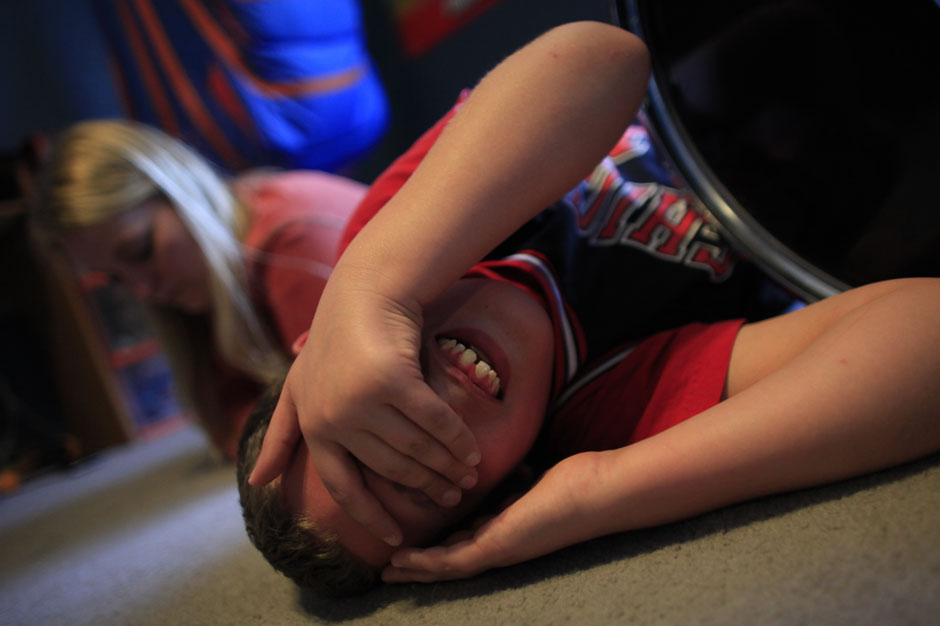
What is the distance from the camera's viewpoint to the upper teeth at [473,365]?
0.56 meters

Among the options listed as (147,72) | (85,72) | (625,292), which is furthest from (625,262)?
(85,72)

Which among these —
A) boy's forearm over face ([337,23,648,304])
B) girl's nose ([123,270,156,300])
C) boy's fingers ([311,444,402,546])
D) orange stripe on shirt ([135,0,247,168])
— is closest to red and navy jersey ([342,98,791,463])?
boy's forearm over face ([337,23,648,304])

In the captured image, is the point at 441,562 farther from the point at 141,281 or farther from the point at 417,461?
the point at 141,281

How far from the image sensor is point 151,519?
1208mm

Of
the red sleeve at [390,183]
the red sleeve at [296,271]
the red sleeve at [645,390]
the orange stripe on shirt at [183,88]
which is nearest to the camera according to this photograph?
the red sleeve at [645,390]

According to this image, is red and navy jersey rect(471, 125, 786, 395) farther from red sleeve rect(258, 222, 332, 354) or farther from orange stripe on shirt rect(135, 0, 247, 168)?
orange stripe on shirt rect(135, 0, 247, 168)

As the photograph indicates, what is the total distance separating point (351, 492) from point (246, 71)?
1.69 metres

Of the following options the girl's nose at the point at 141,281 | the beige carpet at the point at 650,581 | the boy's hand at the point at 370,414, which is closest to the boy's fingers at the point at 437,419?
the boy's hand at the point at 370,414

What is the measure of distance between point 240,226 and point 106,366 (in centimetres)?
152

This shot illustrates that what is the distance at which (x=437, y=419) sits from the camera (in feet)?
1.61

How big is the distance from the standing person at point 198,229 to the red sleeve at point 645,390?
0.59 metres

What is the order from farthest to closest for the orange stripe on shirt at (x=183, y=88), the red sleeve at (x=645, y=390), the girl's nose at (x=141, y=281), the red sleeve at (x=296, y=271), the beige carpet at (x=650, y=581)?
the orange stripe on shirt at (x=183, y=88) < the girl's nose at (x=141, y=281) < the red sleeve at (x=296, y=271) < the red sleeve at (x=645, y=390) < the beige carpet at (x=650, y=581)

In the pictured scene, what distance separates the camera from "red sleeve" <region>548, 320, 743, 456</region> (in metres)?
0.60

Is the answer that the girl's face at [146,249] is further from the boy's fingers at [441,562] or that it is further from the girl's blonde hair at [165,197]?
the boy's fingers at [441,562]
